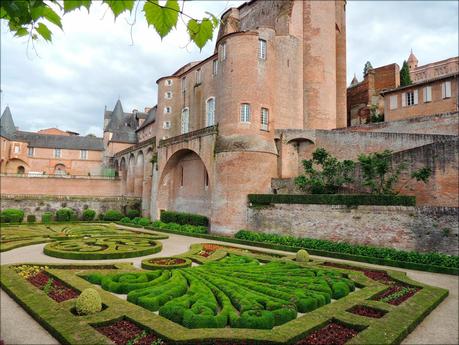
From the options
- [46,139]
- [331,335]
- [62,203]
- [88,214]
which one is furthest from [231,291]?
[46,139]

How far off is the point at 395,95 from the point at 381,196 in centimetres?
1529

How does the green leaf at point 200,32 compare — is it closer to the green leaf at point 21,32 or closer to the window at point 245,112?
the green leaf at point 21,32

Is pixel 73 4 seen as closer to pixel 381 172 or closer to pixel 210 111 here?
pixel 381 172

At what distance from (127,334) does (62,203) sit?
28378mm

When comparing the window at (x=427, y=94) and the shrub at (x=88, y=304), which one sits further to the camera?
the window at (x=427, y=94)

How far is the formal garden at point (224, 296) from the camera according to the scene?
665cm

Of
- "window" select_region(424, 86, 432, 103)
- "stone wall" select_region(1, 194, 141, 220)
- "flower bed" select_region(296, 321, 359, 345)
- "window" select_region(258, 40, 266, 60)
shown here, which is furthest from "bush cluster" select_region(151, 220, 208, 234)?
"window" select_region(424, 86, 432, 103)

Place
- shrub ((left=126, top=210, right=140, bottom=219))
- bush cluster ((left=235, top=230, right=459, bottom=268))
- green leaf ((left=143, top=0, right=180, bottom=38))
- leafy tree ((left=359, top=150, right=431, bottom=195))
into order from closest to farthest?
green leaf ((left=143, top=0, right=180, bottom=38)) → bush cluster ((left=235, top=230, right=459, bottom=268)) → leafy tree ((left=359, top=150, right=431, bottom=195)) → shrub ((left=126, top=210, right=140, bottom=219))

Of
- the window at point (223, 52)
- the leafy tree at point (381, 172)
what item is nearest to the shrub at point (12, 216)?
the window at point (223, 52)

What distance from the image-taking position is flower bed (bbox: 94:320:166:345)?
6297 mm

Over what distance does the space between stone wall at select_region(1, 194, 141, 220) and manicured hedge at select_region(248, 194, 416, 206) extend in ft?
60.6

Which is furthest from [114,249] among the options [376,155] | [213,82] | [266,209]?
[213,82]

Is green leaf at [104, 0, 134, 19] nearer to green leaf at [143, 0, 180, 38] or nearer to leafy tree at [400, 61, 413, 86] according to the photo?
green leaf at [143, 0, 180, 38]

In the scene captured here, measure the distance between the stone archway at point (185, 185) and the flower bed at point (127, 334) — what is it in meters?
18.4
